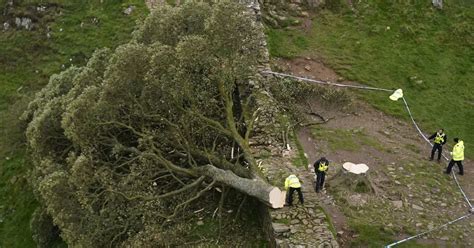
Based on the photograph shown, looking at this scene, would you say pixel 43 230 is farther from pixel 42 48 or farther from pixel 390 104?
pixel 390 104

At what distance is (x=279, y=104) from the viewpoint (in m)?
23.1

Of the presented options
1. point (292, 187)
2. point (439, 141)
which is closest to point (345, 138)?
point (439, 141)

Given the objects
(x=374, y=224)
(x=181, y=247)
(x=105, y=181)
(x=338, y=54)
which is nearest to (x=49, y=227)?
(x=105, y=181)

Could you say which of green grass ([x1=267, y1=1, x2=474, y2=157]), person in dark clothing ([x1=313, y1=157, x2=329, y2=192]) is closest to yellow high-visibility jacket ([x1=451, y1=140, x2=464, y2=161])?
green grass ([x1=267, y1=1, x2=474, y2=157])

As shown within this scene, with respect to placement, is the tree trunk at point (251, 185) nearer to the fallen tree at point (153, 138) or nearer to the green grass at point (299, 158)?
the fallen tree at point (153, 138)

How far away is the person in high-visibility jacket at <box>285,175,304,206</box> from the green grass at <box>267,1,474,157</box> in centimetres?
931

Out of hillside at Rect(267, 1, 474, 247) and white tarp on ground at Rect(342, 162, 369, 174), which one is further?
white tarp on ground at Rect(342, 162, 369, 174)

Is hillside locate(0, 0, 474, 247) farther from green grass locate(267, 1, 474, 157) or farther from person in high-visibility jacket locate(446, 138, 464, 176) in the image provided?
person in high-visibility jacket locate(446, 138, 464, 176)

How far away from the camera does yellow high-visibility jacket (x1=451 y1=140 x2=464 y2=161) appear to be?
19.5 meters

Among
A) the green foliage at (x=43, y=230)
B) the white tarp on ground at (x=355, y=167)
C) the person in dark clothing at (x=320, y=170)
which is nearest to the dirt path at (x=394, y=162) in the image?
the person in dark clothing at (x=320, y=170)

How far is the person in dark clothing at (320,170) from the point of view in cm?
1816

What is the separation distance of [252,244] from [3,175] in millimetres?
16338

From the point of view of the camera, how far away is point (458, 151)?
19.6m

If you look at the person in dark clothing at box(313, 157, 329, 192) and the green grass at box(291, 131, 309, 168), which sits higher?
the person in dark clothing at box(313, 157, 329, 192)
